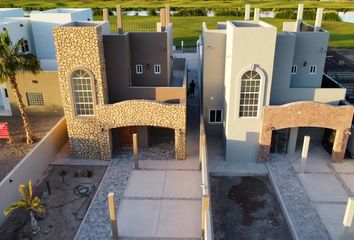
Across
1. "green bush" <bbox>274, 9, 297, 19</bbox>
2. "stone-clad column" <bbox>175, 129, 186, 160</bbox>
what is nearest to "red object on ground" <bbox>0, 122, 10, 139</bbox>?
"stone-clad column" <bbox>175, 129, 186, 160</bbox>

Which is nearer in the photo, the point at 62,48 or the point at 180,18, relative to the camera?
the point at 62,48

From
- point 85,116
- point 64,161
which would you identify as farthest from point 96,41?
point 64,161

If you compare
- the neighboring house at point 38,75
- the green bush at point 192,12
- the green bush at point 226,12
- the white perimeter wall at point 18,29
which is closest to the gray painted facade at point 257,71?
the neighboring house at point 38,75

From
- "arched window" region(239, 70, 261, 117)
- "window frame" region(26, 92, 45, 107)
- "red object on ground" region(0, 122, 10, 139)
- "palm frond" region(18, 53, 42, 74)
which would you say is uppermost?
"palm frond" region(18, 53, 42, 74)

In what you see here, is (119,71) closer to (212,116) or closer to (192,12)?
(212,116)

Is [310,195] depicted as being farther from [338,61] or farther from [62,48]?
[338,61]

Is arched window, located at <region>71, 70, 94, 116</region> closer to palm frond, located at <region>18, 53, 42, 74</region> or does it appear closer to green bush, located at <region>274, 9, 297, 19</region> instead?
palm frond, located at <region>18, 53, 42, 74</region>

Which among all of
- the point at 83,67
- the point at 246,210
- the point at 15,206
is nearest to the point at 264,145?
the point at 246,210
